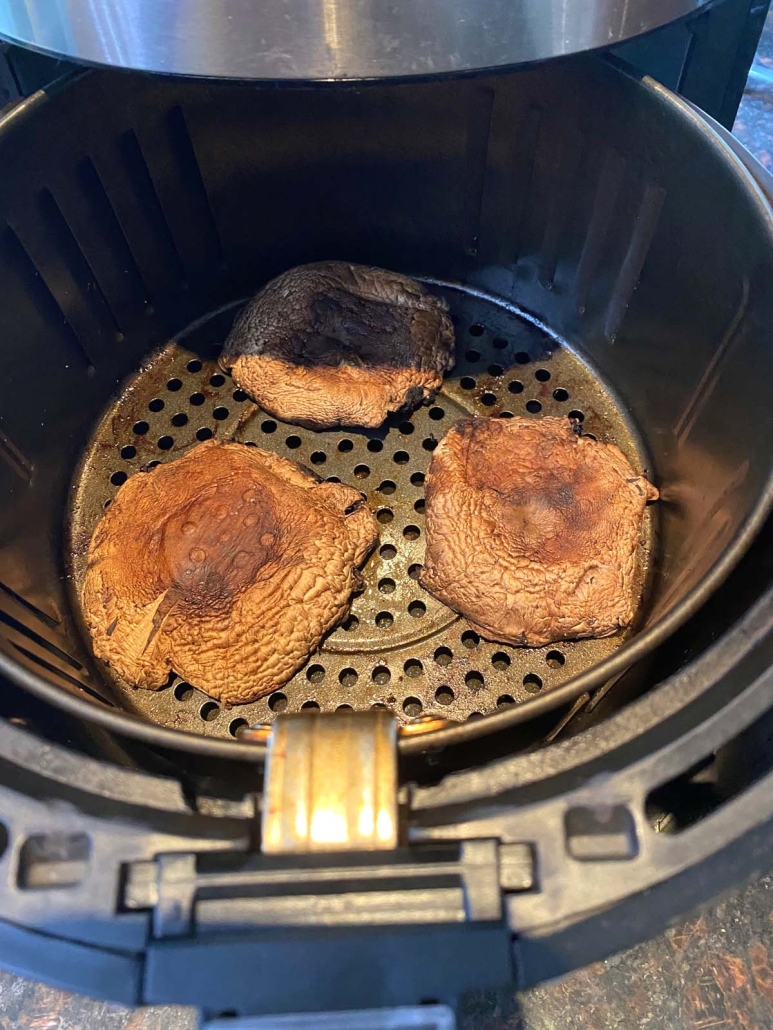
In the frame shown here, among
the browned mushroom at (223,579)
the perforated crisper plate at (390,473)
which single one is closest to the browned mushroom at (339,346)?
the perforated crisper plate at (390,473)

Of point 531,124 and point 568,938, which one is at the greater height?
point 531,124

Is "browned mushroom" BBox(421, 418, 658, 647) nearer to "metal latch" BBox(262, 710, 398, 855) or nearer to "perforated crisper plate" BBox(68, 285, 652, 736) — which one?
"perforated crisper plate" BBox(68, 285, 652, 736)

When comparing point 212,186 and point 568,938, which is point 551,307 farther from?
point 568,938

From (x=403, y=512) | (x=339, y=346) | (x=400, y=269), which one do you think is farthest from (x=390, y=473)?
(x=400, y=269)

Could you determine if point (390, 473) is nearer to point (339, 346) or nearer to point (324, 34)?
point (339, 346)

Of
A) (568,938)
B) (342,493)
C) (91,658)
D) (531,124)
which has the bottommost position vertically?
(91,658)

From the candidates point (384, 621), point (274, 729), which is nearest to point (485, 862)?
point (274, 729)
